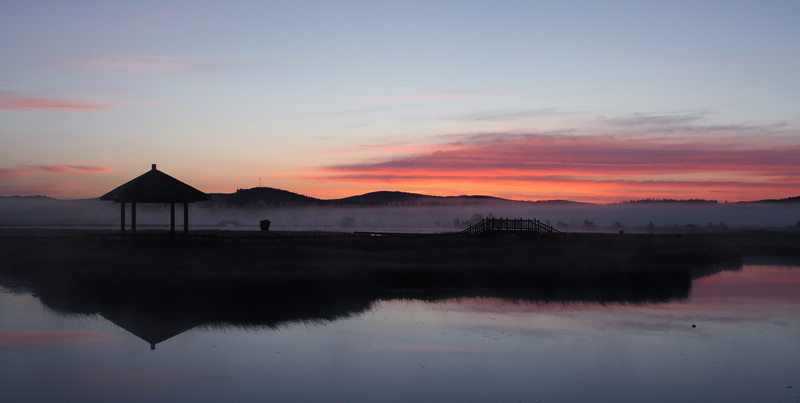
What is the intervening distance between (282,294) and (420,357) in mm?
10857

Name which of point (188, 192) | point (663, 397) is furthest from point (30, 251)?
point (663, 397)

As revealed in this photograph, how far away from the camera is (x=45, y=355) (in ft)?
53.7

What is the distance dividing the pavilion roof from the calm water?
17.6 meters

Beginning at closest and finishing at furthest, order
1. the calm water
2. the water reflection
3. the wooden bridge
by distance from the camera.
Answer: the calm water < the water reflection < the wooden bridge

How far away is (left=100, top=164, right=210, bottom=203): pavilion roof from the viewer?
137ft

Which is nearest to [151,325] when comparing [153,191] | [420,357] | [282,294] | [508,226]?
[282,294]

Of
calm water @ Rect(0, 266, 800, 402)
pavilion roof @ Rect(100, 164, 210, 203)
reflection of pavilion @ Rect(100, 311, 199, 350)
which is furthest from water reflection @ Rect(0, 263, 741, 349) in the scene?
pavilion roof @ Rect(100, 164, 210, 203)

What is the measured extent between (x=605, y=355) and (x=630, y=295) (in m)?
12.8

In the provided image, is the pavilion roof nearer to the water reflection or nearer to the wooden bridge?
the water reflection

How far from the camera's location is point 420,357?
16594 millimetres

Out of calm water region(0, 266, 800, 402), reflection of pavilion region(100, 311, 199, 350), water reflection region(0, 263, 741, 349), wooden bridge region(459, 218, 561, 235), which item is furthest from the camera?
wooden bridge region(459, 218, 561, 235)

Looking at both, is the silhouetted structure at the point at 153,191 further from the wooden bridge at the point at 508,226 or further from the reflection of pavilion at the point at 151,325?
the wooden bridge at the point at 508,226

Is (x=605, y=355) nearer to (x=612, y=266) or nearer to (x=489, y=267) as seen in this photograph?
(x=489, y=267)

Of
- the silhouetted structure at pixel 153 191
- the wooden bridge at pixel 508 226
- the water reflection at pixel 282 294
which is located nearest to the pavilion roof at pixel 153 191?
the silhouetted structure at pixel 153 191
